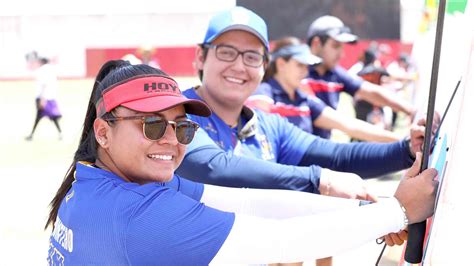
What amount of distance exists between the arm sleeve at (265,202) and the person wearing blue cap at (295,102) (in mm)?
2507

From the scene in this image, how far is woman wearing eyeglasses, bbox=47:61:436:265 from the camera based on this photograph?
1.95 m

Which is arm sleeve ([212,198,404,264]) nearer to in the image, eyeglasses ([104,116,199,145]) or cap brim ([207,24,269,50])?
eyeglasses ([104,116,199,145])

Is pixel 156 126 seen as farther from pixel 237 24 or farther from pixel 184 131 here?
pixel 237 24

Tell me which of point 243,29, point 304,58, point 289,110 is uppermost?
point 243,29

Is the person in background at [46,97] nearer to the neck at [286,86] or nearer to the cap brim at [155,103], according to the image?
the neck at [286,86]

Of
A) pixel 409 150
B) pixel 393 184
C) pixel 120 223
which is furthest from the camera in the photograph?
pixel 393 184

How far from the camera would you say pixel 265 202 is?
8.86 ft

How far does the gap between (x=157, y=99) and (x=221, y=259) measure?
46cm

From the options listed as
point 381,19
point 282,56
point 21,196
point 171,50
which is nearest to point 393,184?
point 282,56

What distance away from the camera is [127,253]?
195 cm

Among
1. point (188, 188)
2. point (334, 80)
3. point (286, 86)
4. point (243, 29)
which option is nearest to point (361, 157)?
point (243, 29)

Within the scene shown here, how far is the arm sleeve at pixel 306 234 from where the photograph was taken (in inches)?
77.7

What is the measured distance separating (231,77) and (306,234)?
4.50ft

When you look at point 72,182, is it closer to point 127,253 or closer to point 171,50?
point 127,253
